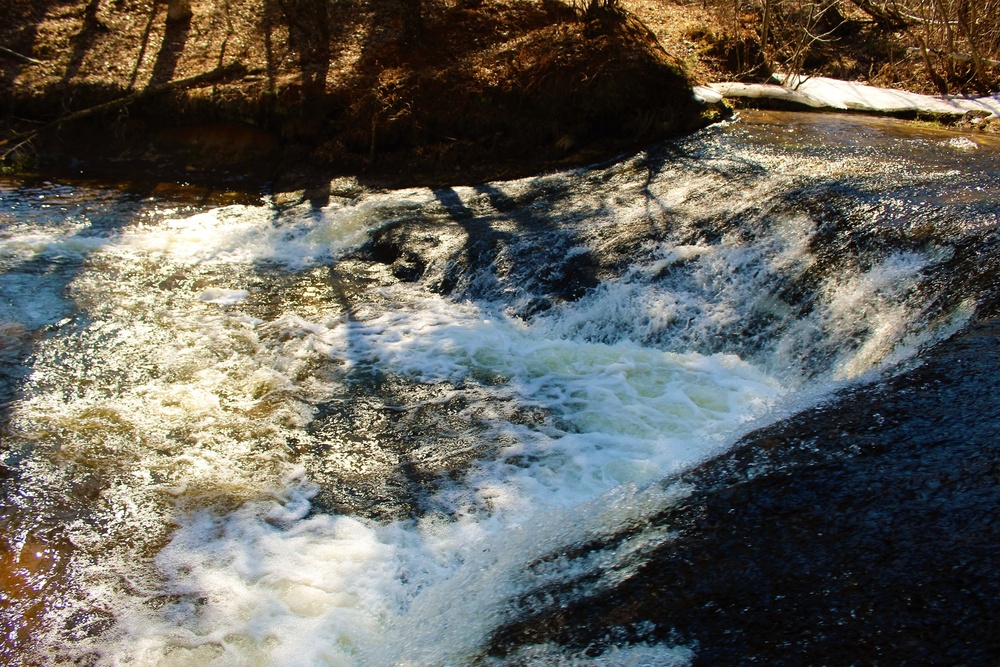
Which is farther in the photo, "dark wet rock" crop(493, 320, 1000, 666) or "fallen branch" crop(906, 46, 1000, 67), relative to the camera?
"fallen branch" crop(906, 46, 1000, 67)

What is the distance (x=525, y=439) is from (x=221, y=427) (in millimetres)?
1980

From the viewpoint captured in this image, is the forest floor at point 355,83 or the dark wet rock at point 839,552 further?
the forest floor at point 355,83

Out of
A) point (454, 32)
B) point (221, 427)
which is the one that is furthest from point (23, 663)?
point (454, 32)

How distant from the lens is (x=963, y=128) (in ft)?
27.9

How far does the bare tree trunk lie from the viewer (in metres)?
11.3

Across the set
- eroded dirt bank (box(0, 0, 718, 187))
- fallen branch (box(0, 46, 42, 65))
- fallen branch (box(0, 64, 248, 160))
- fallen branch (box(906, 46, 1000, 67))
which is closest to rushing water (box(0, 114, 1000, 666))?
eroded dirt bank (box(0, 0, 718, 187))

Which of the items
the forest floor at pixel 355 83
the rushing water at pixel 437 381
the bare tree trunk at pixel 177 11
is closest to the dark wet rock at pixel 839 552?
the rushing water at pixel 437 381

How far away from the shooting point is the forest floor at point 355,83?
369 inches

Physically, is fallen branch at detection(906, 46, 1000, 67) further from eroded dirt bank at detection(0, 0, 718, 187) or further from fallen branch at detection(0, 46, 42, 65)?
fallen branch at detection(0, 46, 42, 65)

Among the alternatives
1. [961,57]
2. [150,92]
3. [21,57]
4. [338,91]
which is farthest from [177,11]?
[961,57]

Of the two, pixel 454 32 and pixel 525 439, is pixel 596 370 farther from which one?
pixel 454 32

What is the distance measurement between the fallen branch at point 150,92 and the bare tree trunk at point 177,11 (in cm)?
172

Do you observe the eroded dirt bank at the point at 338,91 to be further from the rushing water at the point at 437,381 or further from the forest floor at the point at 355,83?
the rushing water at the point at 437,381

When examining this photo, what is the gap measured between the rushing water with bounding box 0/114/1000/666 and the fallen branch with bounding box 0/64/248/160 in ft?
6.90
